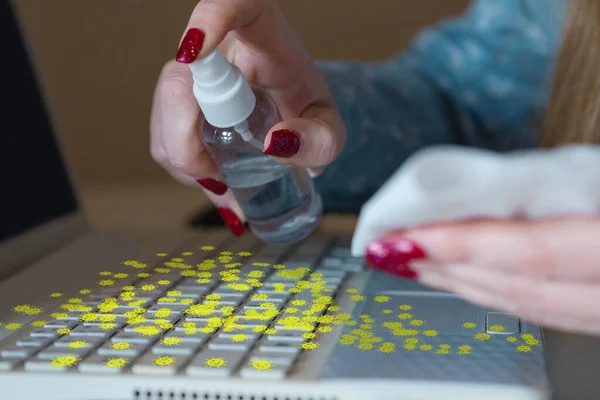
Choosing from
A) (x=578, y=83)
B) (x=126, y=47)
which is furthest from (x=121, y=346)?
(x=126, y=47)

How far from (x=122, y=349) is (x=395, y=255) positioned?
7.4 inches

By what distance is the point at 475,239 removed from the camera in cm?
34

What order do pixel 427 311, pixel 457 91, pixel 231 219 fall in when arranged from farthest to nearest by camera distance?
pixel 457 91
pixel 231 219
pixel 427 311

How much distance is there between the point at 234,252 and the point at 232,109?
21cm

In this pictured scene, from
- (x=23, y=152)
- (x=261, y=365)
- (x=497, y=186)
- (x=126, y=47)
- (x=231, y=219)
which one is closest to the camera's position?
(x=497, y=186)

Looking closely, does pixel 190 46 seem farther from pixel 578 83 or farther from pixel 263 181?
pixel 578 83

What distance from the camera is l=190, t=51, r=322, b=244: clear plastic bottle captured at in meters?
0.49

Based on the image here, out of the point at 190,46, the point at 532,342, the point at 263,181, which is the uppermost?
the point at 190,46

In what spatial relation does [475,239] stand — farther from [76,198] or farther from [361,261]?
[76,198]

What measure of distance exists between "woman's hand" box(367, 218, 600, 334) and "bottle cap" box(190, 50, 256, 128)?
17 centimetres

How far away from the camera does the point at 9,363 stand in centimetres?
44

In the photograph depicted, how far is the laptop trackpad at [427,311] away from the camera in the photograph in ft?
1.63

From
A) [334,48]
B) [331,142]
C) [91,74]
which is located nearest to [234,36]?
[331,142]

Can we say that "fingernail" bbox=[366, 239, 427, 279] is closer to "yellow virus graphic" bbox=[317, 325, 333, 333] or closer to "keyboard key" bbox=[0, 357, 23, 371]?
"yellow virus graphic" bbox=[317, 325, 333, 333]
